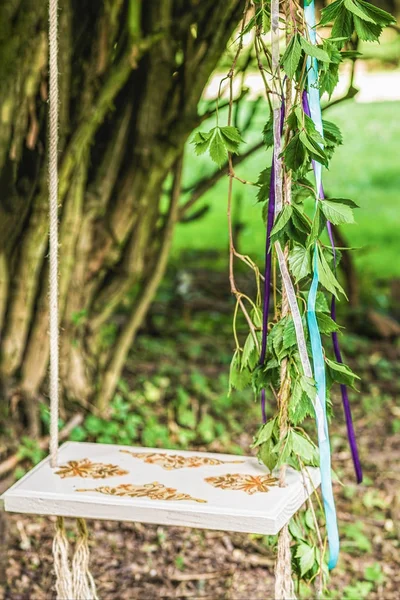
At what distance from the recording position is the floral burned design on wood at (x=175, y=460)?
2223 millimetres

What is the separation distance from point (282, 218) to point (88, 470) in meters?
0.81

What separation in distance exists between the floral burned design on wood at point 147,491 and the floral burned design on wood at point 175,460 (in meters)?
0.14

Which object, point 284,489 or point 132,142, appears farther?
point 132,142

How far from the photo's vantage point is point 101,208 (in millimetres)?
3605

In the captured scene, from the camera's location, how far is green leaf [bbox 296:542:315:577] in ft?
7.02

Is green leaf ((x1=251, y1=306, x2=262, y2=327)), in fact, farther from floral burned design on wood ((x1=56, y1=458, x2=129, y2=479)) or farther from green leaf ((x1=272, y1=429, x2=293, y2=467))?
floral burned design on wood ((x1=56, y1=458, x2=129, y2=479))

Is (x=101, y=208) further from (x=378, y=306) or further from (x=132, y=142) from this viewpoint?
(x=378, y=306)

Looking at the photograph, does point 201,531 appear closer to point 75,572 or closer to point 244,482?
point 75,572

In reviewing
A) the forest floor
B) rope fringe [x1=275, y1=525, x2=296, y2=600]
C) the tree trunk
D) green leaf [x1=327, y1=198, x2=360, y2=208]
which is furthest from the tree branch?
rope fringe [x1=275, y1=525, x2=296, y2=600]

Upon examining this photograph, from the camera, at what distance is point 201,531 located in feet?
11.2

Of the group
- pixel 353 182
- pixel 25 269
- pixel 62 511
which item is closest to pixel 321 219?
pixel 62 511

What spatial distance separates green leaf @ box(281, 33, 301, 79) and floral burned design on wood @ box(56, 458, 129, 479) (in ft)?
3.41

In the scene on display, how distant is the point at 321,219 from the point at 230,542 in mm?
1792

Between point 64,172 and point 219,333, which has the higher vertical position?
point 64,172
